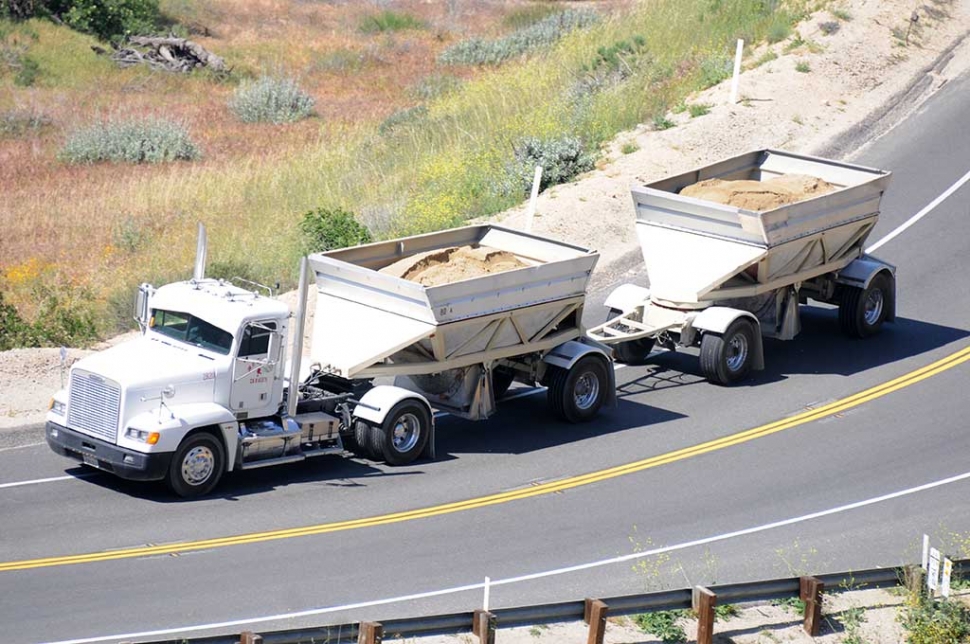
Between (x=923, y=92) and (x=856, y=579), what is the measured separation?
893 inches

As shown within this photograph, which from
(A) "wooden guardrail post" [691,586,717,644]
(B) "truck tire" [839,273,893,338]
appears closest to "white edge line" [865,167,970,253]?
(B) "truck tire" [839,273,893,338]

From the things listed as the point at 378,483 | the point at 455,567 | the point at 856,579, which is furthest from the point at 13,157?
the point at 856,579

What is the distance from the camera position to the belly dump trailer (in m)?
19.9

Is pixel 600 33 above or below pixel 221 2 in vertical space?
below

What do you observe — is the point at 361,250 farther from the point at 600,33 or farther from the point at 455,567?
the point at 600,33

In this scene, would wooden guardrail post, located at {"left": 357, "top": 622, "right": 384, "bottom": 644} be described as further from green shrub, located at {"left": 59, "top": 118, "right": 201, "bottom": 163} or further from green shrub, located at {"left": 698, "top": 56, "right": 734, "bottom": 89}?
green shrub, located at {"left": 59, "top": 118, "right": 201, "bottom": 163}

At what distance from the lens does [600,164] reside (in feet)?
95.0

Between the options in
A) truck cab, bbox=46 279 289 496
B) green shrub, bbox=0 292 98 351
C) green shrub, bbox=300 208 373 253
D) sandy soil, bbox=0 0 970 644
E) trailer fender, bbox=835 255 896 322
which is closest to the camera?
truck cab, bbox=46 279 289 496

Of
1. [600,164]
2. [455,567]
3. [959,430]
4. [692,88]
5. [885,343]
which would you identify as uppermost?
[692,88]

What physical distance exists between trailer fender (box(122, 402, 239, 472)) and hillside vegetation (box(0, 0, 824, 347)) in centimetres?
606

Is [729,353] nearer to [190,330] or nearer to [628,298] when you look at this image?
[628,298]

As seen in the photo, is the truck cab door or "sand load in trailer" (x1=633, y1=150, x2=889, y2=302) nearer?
the truck cab door

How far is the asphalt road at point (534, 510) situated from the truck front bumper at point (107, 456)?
423 millimetres

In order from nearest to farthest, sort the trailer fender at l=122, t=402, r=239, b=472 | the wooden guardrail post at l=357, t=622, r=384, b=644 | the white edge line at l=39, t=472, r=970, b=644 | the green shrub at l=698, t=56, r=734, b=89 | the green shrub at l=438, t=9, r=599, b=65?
the wooden guardrail post at l=357, t=622, r=384, b=644
the white edge line at l=39, t=472, r=970, b=644
the trailer fender at l=122, t=402, r=239, b=472
the green shrub at l=698, t=56, r=734, b=89
the green shrub at l=438, t=9, r=599, b=65
